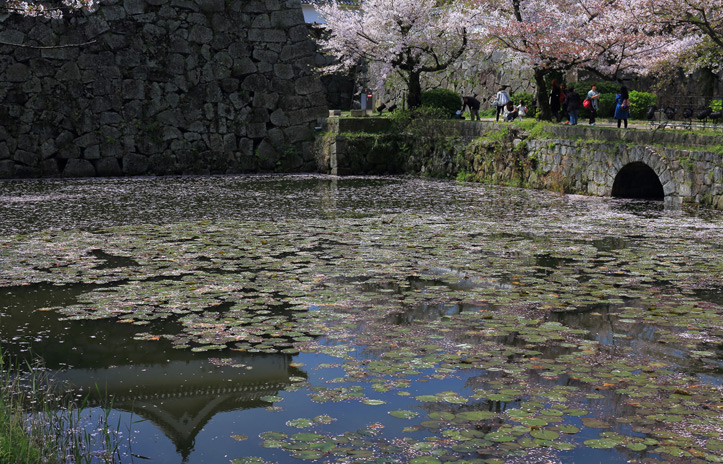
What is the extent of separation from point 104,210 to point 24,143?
9127 mm

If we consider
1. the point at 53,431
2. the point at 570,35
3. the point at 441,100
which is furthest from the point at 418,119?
the point at 53,431

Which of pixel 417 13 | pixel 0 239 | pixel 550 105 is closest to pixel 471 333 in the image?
pixel 0 239

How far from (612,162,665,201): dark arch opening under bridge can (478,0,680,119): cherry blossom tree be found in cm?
274

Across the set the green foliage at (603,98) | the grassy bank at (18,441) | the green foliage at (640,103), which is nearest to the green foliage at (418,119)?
the green foliage at (603,98)

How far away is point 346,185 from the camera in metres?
21.2

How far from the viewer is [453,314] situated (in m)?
7.89

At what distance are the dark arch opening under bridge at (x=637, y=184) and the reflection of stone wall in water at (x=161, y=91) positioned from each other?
11311 mm

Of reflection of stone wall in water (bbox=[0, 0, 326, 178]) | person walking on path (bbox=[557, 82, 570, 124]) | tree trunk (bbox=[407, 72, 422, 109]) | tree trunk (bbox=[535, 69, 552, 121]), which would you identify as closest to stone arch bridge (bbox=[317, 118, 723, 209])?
tree trunk (bbox=[407, 72, 422, 109])

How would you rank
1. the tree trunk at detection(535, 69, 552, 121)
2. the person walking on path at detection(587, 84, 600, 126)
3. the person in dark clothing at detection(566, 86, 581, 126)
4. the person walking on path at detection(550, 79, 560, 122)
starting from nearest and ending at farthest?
the person in dark clothing at detection(566, 86, 581, 126) → the person walking on path at detection(587, 84, 600, 126) → the tree trunk at detection(535, 69, 552, 121) → the person walking on path at detection(550, 79, 560, 122)

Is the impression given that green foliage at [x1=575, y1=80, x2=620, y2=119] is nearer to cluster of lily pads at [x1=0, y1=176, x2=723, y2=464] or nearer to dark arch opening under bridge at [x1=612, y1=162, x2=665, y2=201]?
dark arch opening under bridge at [x1=612, y1=162, x2=665, y2=201]

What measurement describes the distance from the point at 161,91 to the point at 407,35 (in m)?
7.65

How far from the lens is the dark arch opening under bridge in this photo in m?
17.8

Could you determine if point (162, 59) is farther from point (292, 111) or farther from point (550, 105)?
point (550, 105)

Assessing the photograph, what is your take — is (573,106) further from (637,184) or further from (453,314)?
(453,314)
